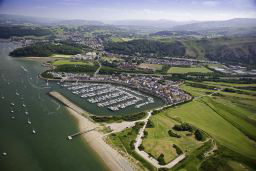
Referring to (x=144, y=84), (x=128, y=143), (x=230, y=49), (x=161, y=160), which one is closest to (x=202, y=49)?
(x=230, y=49)

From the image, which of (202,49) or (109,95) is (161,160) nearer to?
(109,95)

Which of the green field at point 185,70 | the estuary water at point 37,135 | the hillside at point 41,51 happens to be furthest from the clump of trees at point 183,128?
the hillside at point 41,51

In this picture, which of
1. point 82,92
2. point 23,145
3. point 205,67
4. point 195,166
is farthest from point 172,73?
point 23,145

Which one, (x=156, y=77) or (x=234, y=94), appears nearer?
(x=234, y=94)

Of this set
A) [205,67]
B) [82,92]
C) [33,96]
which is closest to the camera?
[33,96]

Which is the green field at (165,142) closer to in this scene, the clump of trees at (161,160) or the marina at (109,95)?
the clump of trees at (161,160)

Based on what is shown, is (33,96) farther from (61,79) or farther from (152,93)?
(152,93)
